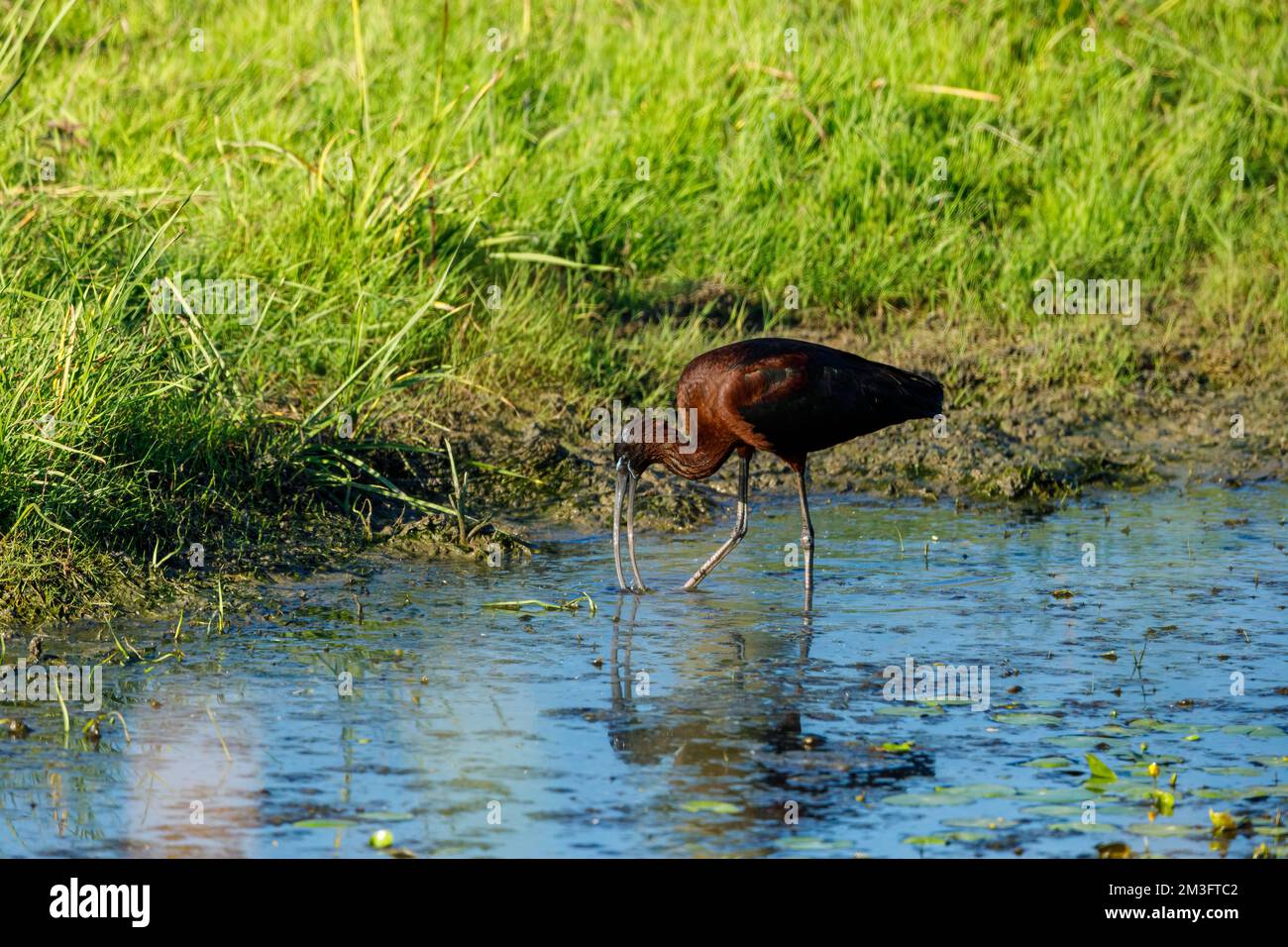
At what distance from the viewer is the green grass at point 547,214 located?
7.17m

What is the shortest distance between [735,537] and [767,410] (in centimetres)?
55

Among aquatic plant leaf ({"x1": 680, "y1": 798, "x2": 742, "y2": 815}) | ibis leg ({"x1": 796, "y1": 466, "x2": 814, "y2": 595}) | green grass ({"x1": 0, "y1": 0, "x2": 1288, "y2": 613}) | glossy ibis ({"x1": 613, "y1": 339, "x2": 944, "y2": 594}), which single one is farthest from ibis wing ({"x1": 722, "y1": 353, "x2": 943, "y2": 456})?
aquatic plant leaf ({"x1": 680, "y1": 798, "x2": 742, "y2": 815})

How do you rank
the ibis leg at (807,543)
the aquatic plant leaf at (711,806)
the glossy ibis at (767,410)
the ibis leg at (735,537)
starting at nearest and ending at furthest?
the aquatic plant leaf at (711,806)
the ibis leg at (807,543)
the glossy ibis at (767,410)
the ibis leg at (735,537)

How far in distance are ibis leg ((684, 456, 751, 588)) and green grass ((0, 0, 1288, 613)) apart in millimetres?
1322

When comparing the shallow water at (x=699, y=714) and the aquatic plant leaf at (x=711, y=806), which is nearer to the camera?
the shallow water at (x=699, y=714)

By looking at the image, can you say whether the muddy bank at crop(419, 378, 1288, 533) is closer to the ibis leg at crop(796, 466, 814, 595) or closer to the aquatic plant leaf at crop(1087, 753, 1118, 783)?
the ibis leg at crop(796, 466, 814, 595)

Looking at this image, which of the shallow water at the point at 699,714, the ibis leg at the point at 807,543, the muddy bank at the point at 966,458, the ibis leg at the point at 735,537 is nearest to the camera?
the shallow water at the point at 699,714

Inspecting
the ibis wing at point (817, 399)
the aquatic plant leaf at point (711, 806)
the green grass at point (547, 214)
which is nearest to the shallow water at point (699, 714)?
the aquatic plant leaf at point (711, 806)

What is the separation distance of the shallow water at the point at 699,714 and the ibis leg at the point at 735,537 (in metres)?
0.09

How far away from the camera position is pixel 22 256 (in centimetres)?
771

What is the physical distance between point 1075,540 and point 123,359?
3775mm

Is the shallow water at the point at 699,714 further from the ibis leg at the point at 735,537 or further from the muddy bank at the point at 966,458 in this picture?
the muddy bank at the point at 966,458

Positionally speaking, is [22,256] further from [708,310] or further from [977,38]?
[977,38]

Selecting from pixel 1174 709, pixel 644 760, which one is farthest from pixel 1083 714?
pixel 644 760
